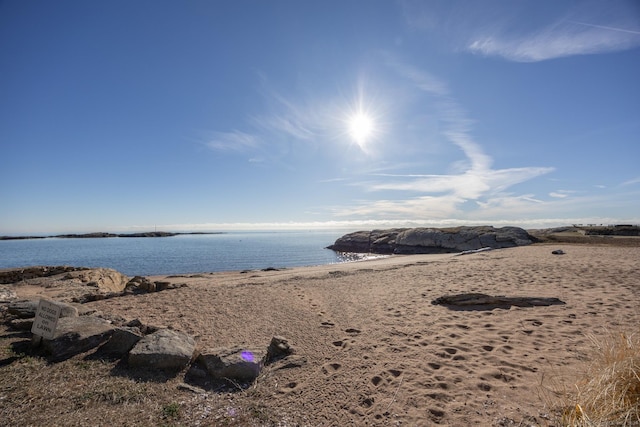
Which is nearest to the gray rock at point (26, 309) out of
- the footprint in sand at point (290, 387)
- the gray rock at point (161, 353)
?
the gray rock at point (161, 353)

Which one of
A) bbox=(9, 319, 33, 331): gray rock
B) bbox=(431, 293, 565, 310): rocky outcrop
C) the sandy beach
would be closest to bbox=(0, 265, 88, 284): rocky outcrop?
the sandy beach

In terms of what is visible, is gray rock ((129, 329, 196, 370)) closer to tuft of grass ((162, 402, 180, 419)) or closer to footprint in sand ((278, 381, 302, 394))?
tuft of grass ((162, 402, 180, 419))

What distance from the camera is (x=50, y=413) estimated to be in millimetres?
3734

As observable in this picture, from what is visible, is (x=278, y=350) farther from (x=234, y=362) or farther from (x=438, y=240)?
(x=438, y=240)

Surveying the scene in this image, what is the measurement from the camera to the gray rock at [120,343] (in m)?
5.27

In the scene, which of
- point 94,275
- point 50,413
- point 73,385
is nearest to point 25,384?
point 73,385

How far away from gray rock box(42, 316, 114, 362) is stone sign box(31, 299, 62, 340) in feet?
0.51

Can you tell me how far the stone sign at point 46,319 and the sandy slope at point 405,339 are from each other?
96.2 inches

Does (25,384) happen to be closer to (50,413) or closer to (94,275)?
(50,413)

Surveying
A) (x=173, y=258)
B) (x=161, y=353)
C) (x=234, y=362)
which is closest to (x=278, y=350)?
(x=234, y=362)

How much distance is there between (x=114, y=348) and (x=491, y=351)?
7.56 m

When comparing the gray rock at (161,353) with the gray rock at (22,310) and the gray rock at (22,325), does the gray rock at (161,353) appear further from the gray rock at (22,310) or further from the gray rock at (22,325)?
the gray rock at (22,310)

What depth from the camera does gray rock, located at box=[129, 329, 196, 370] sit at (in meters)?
4.89

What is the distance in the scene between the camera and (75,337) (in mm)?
5340
